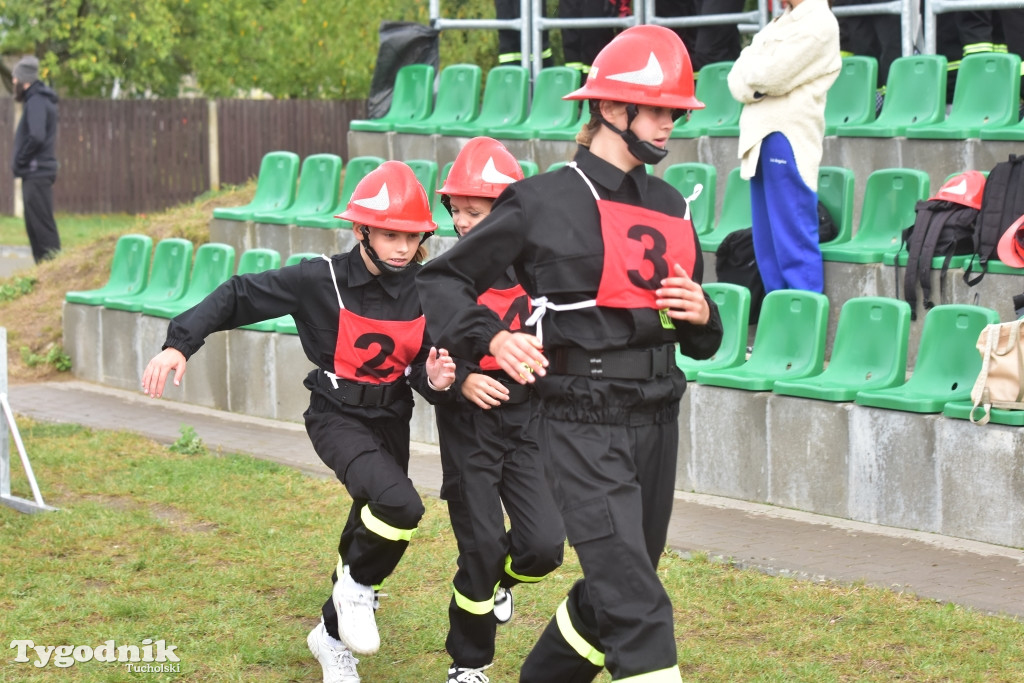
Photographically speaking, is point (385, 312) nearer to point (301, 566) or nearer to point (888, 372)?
point (301, 566)

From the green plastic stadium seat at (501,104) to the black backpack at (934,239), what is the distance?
540 centimetres

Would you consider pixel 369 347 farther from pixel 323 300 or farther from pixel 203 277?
pixel 203 277

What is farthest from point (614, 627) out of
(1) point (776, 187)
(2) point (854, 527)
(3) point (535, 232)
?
(1) point (776, 187)

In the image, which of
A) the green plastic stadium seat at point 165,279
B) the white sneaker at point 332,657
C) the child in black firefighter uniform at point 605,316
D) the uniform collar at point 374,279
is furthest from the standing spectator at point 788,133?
the green plastic stadium seat at point 165,279

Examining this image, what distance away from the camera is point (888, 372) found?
27.5 feet

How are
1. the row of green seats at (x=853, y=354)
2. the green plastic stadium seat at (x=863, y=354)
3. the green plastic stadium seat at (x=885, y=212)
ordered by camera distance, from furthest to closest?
the green plastic stadium seat at (x=885, y=212)
the green plastic stadium seat at (x=863, y=354)
the row of green seats at (x=853, y=354)

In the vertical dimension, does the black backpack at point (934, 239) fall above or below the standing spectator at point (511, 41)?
below

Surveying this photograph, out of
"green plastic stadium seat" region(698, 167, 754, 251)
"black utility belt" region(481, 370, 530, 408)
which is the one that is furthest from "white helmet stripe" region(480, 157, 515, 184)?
"green plastic stadium seat" region(698, 167, 754, 251)

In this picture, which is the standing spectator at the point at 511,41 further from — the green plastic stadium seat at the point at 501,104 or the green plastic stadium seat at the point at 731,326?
the green plastic stadium seat at the point at 731,326

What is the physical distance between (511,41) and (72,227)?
14.1 metres

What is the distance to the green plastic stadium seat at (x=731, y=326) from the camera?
358 inches

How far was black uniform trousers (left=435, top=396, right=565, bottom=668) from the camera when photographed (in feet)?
19.1

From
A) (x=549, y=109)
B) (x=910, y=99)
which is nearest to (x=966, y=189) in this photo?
(x=910, y=99)

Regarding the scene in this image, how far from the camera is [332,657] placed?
585cm
